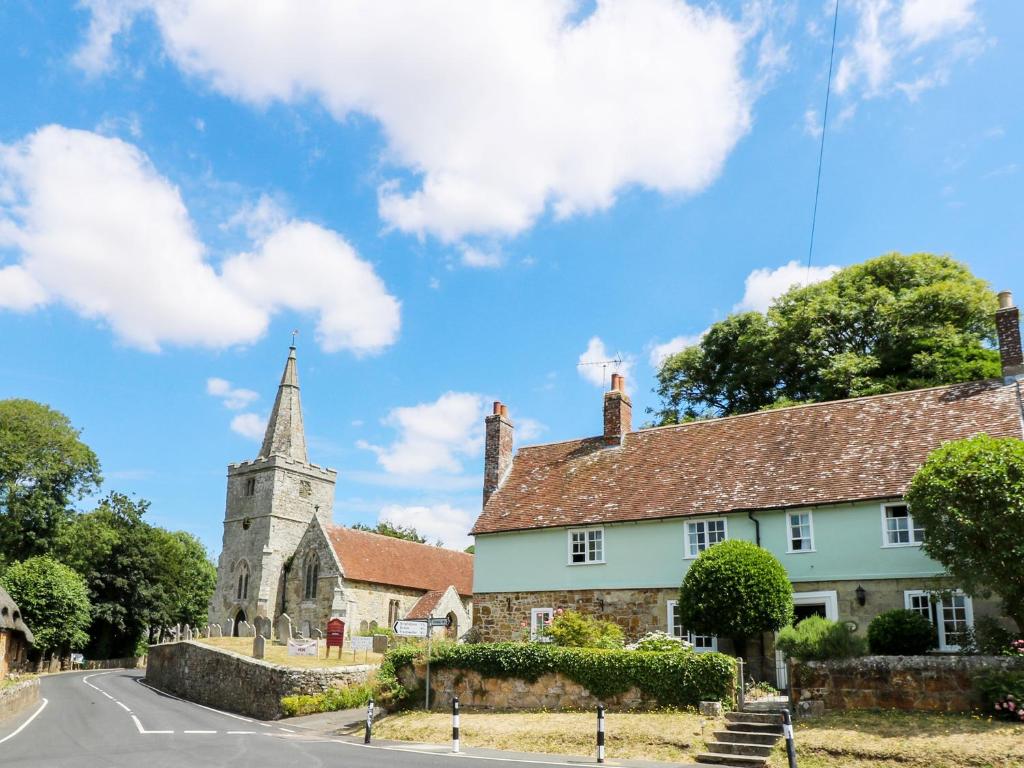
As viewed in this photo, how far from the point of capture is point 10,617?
40188 mm

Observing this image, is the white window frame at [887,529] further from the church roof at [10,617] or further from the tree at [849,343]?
the church roof at [10,617]

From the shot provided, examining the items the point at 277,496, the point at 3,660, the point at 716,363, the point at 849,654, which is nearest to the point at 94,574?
the point at 277,496

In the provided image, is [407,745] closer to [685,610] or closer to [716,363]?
[685,610]

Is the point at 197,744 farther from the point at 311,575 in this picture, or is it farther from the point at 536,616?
the point at 311,575

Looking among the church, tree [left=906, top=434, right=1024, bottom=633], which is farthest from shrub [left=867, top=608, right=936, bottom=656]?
the church

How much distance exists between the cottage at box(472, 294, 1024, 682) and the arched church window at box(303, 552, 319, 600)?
22000 millimetres

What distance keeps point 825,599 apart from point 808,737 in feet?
24.9

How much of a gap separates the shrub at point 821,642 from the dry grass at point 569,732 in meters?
2.24

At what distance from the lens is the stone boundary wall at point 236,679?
28.0 m

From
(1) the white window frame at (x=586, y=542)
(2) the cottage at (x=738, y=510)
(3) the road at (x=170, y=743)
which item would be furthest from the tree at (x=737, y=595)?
(3) the road at (x=170, y=743)

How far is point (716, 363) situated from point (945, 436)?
1981cm

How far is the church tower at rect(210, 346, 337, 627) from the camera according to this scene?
53.2 metres

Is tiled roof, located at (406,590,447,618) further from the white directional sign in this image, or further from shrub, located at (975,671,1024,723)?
shrub, located at (975,671,1024,723)

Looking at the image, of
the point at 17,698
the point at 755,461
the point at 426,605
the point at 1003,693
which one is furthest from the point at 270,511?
the point at 1003,693
